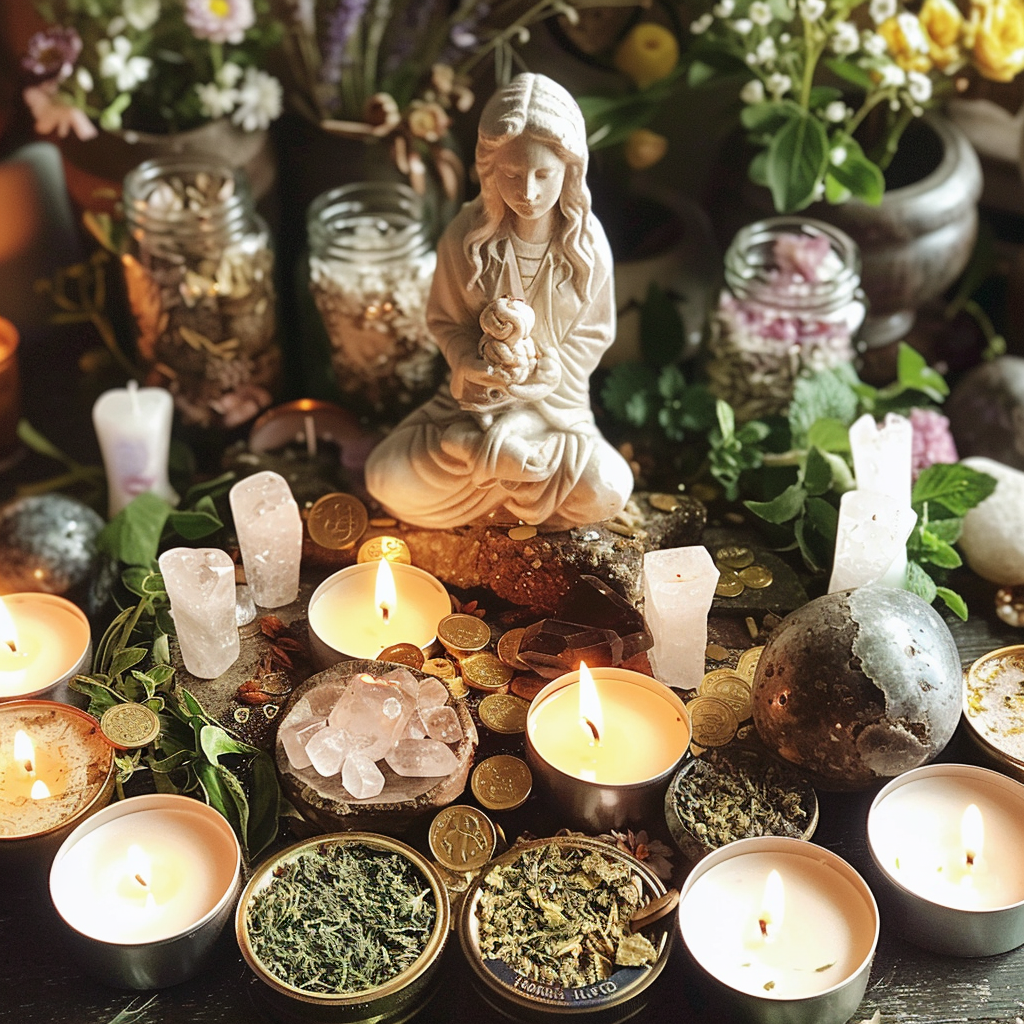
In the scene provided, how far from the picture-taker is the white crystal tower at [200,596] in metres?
1.71

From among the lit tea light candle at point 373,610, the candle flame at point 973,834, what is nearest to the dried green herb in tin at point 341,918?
the lit tea light candle at point 373,610

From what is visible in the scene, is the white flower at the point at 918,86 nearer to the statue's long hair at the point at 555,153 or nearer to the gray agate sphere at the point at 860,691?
the statue's long hair at the point at 555,153

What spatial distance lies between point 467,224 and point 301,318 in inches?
33.5

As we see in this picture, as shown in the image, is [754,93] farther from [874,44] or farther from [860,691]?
[860,691]

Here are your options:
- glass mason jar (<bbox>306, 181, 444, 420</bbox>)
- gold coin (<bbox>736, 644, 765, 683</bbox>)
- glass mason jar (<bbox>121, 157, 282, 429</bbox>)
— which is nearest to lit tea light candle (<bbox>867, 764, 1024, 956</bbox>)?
gold coin (<bbox>736, 644, 765, 683</bbox>)

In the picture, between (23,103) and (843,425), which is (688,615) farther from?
(23,103)

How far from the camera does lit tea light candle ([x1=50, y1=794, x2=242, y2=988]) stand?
1465 millimetres

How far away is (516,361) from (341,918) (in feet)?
2.45

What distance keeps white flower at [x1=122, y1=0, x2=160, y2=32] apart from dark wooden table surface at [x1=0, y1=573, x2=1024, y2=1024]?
1468mm

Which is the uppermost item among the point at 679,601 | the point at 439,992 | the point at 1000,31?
the point at 1000,31

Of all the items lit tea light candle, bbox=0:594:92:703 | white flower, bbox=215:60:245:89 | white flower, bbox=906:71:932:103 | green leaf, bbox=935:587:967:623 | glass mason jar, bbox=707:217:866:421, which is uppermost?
white flower, bbox=906:71:932:103

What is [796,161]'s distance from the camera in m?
2.19

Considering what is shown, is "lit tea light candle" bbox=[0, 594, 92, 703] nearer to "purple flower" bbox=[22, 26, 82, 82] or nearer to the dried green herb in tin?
the dried green herb in tin

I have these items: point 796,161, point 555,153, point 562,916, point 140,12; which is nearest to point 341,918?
point 562,916
